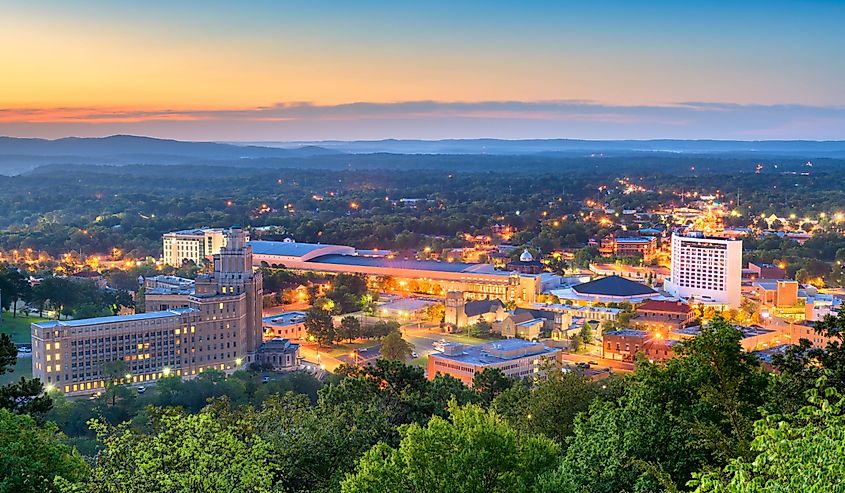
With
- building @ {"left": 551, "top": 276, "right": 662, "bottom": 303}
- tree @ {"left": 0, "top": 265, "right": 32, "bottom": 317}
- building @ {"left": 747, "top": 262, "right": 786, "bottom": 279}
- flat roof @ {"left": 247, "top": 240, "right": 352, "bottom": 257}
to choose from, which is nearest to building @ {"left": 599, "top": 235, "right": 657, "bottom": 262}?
building @ {"left": 747, "top": 262, "right": 786, "bottom": 279}

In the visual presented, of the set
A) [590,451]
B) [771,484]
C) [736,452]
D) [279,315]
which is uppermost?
[771,484]

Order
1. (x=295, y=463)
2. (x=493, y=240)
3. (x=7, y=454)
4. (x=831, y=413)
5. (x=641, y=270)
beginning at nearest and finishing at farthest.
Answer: (x=831, y=413) → (x=7, y=454) → (x=295, y=463) → (x=641, y=270) → (x=493, y=240)

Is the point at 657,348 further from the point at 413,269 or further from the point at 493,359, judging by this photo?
the point at 413,269

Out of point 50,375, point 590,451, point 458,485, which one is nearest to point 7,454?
point 458,485

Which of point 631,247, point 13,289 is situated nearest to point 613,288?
point 631,247

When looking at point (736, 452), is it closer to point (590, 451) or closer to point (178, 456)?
point (590, 451)

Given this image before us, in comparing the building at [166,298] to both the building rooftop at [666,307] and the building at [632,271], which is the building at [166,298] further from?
the building at [632,271]
